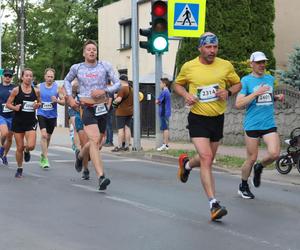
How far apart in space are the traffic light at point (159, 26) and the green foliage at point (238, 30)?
22.3 feet

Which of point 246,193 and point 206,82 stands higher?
point 206,82

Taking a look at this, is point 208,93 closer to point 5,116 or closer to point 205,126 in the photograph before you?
point 205,126

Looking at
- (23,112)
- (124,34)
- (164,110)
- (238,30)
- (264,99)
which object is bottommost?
(164,110)

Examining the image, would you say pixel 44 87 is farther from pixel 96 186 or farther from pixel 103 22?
pixel 103 22

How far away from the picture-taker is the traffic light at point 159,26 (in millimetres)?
15820

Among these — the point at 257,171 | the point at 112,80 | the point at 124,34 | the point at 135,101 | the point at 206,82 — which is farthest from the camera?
the point at 124,34

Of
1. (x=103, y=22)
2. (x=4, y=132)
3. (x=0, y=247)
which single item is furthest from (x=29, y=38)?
(x=0, y=247)

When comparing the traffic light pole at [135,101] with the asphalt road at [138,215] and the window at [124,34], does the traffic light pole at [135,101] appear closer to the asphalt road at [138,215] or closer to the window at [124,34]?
the asphalt road at [138,215]

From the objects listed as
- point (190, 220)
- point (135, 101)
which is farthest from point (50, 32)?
point (190, 220)

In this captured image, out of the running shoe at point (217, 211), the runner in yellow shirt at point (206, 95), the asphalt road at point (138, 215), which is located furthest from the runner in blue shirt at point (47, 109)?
the running shoe at point (217, 211)

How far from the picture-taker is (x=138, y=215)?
25.2ft

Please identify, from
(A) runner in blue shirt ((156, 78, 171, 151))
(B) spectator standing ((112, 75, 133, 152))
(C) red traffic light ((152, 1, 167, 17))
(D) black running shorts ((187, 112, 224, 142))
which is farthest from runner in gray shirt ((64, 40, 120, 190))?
(B) spectator standing ((112, 75, 133, 152))

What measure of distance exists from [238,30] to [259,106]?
15.7 m

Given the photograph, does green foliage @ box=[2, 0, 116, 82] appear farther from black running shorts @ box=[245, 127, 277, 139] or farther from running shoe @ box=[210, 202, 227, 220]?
running shoe @ box=[210, 202, 227, 220]
